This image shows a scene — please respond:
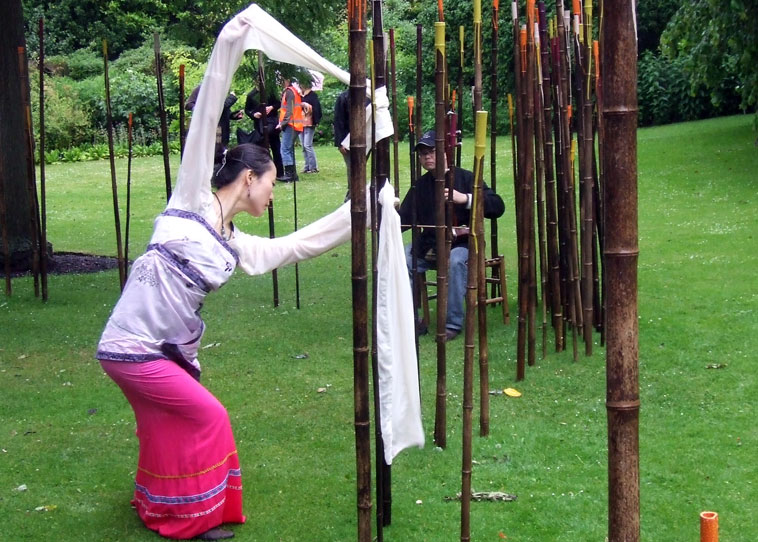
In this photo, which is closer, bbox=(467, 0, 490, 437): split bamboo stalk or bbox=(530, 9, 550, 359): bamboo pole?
bbox=(467, 0, 490, 437): split bamboo stalk

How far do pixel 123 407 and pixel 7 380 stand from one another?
0.94 metres

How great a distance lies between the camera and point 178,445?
3.60 meters

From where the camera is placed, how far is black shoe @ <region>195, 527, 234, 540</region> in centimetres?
363

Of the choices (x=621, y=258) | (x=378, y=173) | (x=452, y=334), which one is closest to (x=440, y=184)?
(x=378, y=173)

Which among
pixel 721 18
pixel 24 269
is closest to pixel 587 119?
pixel 24 269

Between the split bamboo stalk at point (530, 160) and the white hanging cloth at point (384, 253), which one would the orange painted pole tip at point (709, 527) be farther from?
the split bamboo stalk at point (530, 160)

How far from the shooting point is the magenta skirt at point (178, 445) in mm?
3537

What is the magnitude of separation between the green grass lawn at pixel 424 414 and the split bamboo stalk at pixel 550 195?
28 centimetres

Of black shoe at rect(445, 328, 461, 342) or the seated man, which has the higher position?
the seated man

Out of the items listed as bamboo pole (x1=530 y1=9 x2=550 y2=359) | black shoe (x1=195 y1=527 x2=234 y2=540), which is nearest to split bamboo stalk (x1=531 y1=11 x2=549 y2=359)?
bamboo pole (x1=530 y1=9 x2=550 y2=359)

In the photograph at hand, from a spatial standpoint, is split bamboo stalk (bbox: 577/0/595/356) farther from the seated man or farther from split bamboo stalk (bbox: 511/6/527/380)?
the seated man

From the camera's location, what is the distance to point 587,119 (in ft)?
17.9

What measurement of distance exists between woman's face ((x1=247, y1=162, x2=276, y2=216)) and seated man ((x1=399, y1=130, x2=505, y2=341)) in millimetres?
2342

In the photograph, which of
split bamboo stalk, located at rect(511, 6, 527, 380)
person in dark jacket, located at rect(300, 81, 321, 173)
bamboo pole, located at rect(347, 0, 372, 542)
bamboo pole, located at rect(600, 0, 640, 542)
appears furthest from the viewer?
person in dark jacket, located at rect(300, 81, 321, 173)
